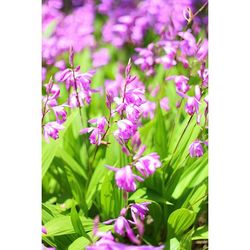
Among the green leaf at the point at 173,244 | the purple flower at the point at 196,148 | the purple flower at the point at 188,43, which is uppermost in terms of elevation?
the purple flower at the point at 188,43

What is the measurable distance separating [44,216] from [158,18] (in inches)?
48.2

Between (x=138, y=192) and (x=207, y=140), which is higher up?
(x=207, y=140)

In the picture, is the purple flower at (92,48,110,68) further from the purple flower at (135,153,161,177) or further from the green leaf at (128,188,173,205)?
the purple flower at (135,153,161,177)

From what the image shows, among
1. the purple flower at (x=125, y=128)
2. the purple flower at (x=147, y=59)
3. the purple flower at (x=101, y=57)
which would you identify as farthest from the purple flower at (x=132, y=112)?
the purple flower at (x=101, y=57)

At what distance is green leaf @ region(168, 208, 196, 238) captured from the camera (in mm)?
1591

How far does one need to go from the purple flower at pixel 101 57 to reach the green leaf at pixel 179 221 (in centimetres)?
115

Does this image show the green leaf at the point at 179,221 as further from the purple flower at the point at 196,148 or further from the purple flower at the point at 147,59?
the purple flower at the point at 147,59

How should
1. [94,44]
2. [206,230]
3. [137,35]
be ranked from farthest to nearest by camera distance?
[94,44] < [137,35] < [206,230]

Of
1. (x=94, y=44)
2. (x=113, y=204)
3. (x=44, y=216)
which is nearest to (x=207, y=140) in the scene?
(x=113, y=204)

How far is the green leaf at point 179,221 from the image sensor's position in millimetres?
1591

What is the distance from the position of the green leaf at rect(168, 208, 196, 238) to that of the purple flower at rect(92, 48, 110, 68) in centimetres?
115
